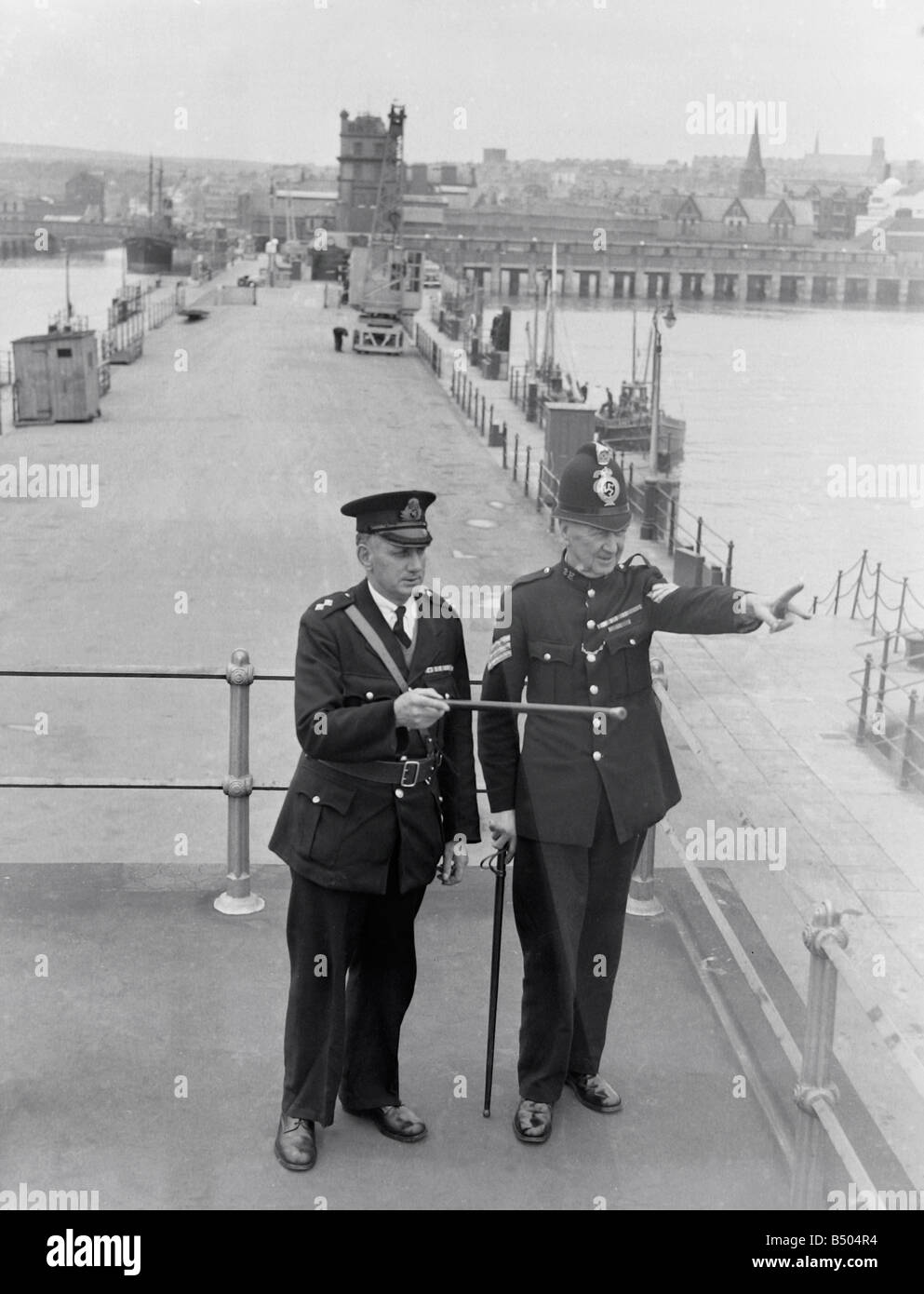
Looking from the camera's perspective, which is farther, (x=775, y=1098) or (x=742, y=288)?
(x=742, y=288)

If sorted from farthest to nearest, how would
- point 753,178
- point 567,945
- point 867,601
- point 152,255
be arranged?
point 753,178 → point 152,255 → point 867,601 → point 567,945

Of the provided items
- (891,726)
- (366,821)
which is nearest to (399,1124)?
(366,821)

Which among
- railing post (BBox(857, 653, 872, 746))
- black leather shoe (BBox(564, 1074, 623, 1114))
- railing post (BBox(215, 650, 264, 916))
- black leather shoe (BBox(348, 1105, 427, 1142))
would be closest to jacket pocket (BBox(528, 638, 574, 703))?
black leather shoe (BBox(564, 1074, 623, 1114))

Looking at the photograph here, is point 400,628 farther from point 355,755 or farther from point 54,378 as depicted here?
point 54,378

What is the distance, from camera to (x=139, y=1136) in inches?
171

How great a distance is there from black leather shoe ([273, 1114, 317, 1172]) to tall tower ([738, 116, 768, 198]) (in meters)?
199

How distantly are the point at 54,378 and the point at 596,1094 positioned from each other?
30790 mm

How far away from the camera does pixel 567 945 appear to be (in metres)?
4.53

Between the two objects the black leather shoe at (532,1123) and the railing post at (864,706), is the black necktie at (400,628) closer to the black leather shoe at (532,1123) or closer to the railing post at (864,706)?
the black leather shoe at (532,1123)

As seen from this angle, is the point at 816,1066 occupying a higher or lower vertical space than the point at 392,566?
lower
